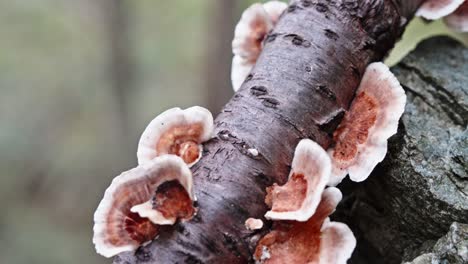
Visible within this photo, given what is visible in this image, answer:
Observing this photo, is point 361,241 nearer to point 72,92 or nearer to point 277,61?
point 277,61

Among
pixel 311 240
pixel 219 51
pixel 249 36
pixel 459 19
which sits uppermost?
pixel 459 19

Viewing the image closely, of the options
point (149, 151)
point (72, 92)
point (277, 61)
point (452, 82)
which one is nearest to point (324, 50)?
point (277, 61)

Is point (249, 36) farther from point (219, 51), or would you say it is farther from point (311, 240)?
point (219, 51)

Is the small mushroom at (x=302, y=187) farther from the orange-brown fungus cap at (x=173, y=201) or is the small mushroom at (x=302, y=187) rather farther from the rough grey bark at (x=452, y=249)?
the rough grey bark at (x=452, y=249)

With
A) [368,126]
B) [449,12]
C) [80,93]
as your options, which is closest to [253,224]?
[368,126]

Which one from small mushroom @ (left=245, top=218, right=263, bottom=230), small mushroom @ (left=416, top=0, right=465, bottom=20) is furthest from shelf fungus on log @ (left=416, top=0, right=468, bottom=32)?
small mushroom @ (left=245, top=218, right=263, bottom=230)

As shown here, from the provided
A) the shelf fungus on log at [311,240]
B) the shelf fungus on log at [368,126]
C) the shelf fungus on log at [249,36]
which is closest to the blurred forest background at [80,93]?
the shelf fungus on log at [249,36]
